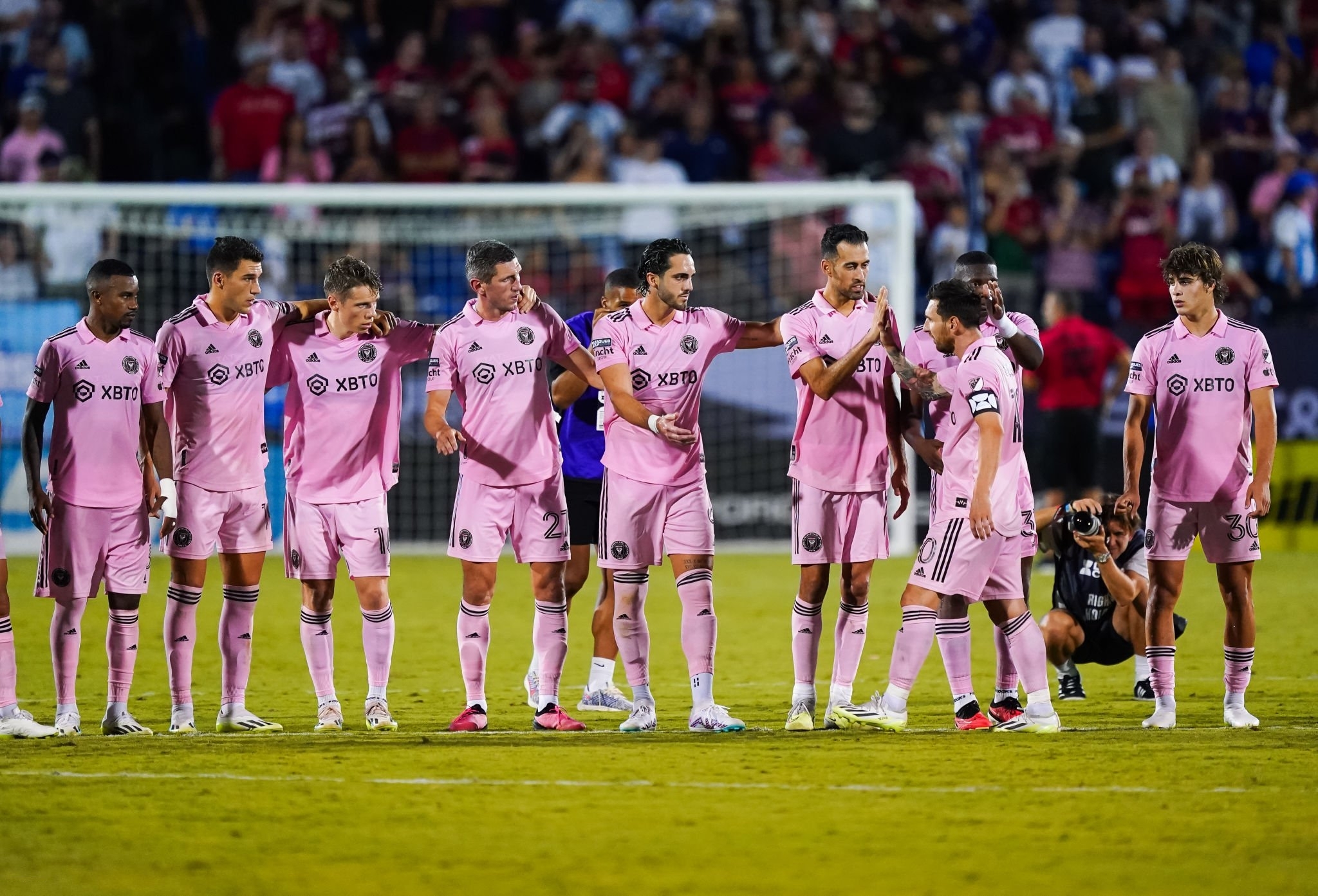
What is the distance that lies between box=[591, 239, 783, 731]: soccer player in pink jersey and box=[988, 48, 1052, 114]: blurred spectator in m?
13.7

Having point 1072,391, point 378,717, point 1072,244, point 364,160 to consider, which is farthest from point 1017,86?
point 378,717

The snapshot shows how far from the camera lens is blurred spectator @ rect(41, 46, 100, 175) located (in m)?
19.5

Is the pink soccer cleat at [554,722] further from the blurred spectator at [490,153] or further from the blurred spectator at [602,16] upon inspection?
the blurred spectator at [602,16]

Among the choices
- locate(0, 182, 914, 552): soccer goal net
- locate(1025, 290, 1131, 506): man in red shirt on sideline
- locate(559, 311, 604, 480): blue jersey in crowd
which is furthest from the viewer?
locate(0, 182, 914, 552): soccer goal net

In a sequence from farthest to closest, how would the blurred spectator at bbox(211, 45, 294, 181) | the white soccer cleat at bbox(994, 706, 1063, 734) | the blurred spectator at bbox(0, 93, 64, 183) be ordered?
the blurred spectator at bbox(211, 45, 294, 181) → the blurred spectator at bbox(0, 93, 64, 183) → the white soccer cleat at bbox(994, 706, 1063, 734)

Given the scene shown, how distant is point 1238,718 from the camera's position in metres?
8.30

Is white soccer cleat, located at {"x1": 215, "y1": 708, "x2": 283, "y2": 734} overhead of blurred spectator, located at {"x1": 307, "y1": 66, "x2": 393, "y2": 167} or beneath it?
beneath

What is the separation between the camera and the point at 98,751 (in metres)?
7.64

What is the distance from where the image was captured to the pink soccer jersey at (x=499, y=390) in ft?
27.6

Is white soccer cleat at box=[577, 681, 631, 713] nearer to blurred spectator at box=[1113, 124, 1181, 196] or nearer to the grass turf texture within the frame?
the grass turf texture

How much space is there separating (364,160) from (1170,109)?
31.6 feet

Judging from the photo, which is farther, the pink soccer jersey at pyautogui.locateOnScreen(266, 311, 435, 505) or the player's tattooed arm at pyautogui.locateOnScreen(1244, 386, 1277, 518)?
the pink soccer jersey at pyautogui.locateOnScreen(266, 311, 435, 505)

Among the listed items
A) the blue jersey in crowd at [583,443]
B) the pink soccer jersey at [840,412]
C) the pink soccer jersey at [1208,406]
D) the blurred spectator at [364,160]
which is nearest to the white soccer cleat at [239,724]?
the blue jersey in crowd at [583,443]

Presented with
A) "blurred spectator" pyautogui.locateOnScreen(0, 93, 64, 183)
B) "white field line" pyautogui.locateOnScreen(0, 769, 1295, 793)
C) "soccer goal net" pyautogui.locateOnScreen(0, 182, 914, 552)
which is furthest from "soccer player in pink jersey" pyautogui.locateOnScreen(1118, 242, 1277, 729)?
"blurred spectator" pyautogui.locateOnScreen(0, 93, 64, 183)
